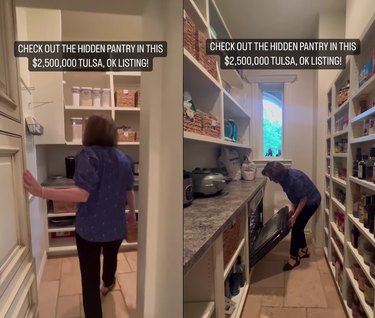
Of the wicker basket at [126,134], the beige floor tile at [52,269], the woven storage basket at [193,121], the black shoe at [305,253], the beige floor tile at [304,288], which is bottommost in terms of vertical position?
the beige floor tile at [304,288]

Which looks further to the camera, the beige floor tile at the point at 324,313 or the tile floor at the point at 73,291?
the beige floor tile at the point at 324,313

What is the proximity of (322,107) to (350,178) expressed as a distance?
0.41 meters

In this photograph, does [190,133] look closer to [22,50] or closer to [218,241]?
[218,241]

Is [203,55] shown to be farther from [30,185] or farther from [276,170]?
[30,185]

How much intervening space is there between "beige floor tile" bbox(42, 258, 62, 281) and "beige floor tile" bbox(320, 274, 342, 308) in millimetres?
1190

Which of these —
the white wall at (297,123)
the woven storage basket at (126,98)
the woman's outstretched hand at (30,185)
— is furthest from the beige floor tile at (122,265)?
the white wall at (297,123)

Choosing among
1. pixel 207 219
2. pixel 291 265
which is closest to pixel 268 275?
pixel 291 265

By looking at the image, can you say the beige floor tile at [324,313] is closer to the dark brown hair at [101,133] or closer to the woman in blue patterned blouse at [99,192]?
the woman in blue patterned blouse at [99,192]

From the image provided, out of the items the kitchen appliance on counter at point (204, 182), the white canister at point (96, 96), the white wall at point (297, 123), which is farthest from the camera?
the kitchen appliance on counter at point (204, 182)

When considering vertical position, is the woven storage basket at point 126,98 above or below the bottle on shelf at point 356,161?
above

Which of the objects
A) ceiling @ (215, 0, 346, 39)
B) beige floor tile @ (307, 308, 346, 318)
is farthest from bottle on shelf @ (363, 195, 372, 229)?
ceiling @ (215, 0, 346, 39)

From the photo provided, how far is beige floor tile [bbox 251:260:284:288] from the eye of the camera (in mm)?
1417

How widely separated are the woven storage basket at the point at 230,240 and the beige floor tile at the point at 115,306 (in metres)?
0.46

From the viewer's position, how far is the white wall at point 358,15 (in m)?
0.79
